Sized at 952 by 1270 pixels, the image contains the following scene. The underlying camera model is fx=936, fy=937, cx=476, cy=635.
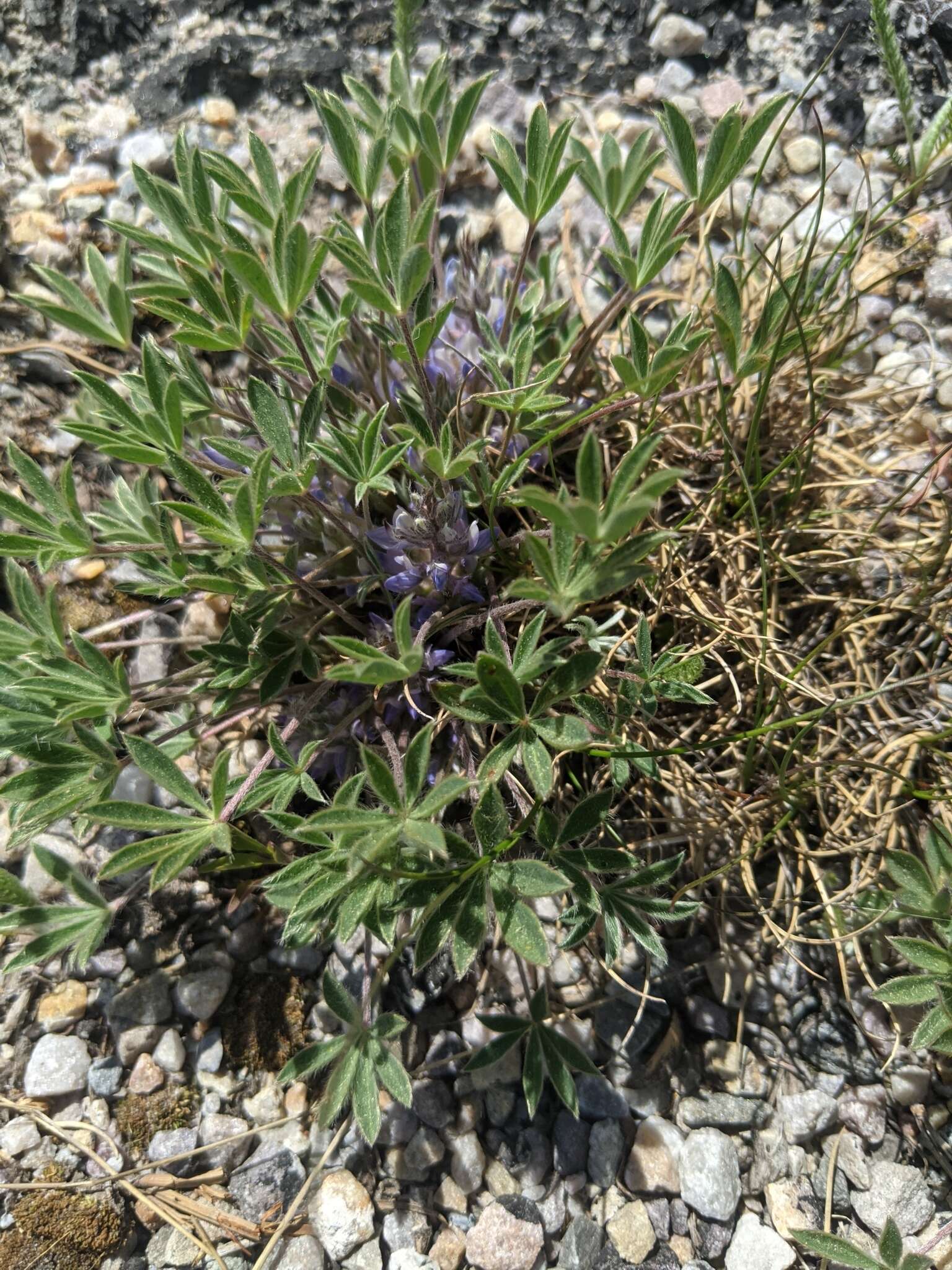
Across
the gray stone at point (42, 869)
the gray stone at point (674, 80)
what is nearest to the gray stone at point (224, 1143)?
the gray stone at point (42, 869)

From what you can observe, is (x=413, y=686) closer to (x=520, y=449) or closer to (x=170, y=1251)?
(x=520, y=449)

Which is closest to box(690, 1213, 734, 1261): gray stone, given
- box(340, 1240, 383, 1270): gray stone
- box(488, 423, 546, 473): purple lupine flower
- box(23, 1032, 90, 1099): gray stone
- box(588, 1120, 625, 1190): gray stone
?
box(588, 1120, 625, 1190): gray stone

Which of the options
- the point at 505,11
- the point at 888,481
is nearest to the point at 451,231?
the point at 505,11

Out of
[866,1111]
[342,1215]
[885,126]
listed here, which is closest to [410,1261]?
[342,1215]

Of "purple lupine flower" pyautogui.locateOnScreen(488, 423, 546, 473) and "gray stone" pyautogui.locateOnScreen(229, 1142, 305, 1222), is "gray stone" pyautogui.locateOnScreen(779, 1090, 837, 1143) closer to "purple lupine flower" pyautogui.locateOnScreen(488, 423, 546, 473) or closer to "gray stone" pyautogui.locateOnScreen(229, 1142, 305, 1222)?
"gray stone" pyautogui.locateOnScreen(229, 1142, 305, 1222)

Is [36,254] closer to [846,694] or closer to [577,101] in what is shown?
[577,101]

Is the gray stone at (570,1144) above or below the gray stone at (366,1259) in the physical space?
above

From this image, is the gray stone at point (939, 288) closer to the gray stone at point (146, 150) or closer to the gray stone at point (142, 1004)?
the gray stone at point (146, 150)
